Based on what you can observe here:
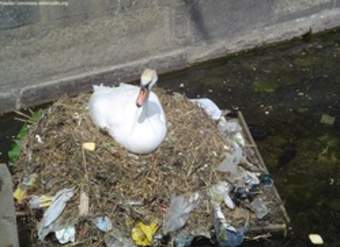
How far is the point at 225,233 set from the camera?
17.4 feet

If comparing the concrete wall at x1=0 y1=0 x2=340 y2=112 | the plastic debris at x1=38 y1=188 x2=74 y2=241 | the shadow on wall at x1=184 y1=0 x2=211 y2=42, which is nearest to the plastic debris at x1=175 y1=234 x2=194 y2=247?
the plastic debris at x1=38 y1=188 x2=74 y2=241

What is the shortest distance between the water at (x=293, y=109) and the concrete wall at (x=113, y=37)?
25 cm

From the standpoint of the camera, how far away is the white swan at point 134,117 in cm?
534

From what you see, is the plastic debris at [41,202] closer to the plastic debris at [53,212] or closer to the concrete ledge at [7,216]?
the plastic debris at [53,212]

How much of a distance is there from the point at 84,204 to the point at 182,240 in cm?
83

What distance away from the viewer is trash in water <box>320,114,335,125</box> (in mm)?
6910

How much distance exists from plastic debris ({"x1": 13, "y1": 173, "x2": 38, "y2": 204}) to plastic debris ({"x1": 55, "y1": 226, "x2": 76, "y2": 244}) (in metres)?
0.48

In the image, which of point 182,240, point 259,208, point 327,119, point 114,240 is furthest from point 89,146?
point 327,119

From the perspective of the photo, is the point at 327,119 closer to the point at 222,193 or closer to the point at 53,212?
the point at 222,193

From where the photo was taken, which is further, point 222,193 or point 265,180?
point 265,180

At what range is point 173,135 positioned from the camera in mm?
5660

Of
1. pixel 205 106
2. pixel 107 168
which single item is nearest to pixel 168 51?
pixel 205 106

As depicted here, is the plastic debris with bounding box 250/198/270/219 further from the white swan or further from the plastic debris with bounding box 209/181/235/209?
the white swan

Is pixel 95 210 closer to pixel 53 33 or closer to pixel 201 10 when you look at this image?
pixel 53 33
